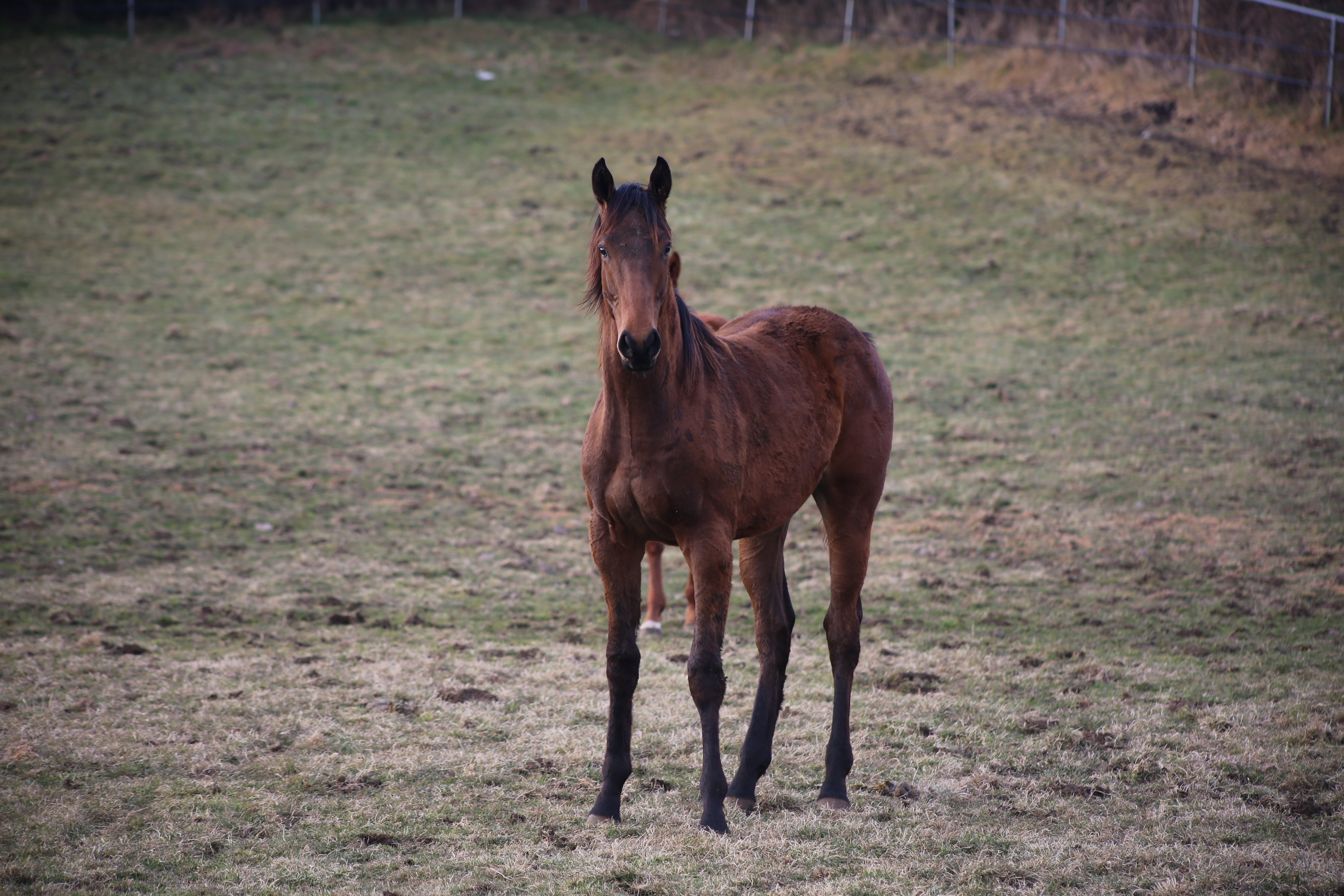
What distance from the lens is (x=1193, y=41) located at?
715 inches

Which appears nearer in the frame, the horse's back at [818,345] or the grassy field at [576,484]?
the grassy field at [576,484]

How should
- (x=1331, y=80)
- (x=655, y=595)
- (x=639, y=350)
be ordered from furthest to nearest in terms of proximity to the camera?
(x=1331, y=80) < (x=655, y=595) < (x=639, y=350)

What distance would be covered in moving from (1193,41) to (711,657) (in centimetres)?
1825

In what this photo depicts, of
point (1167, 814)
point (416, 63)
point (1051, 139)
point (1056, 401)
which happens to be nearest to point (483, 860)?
point (1167, 814)

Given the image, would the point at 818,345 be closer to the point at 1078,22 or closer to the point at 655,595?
the point at 655,595

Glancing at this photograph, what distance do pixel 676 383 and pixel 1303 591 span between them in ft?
18.2

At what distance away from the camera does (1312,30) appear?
54.5 feet

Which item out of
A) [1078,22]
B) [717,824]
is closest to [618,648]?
[717,824]

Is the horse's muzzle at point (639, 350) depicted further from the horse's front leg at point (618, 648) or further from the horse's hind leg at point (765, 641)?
the horse's hind leg at point (765, 641)

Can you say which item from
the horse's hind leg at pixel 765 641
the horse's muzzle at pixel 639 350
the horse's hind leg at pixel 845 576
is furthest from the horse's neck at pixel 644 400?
the horse's hind leg at pixel 845 576

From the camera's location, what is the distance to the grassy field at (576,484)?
4.34 m

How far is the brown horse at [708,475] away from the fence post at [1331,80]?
15.1 metres

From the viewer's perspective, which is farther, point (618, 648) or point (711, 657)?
point (618, 648)

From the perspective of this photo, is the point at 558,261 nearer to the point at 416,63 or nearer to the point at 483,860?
the point at 416,63
